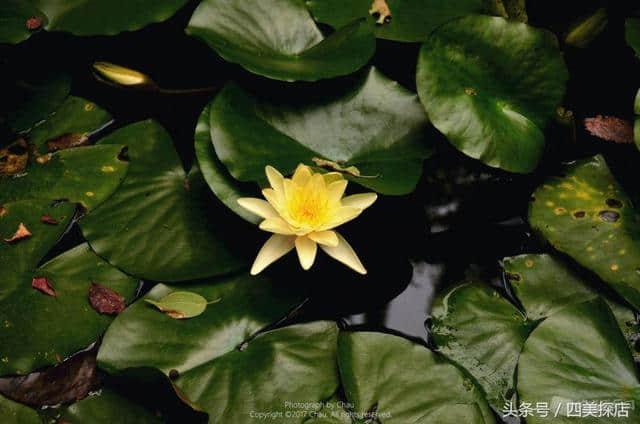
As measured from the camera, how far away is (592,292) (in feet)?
5.32

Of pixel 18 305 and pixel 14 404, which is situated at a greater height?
pixel 18 305

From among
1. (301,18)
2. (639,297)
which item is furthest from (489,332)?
(301,18)

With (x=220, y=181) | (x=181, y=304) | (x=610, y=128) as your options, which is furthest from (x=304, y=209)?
(x=610, y=128)

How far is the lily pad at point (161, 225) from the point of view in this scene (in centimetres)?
163

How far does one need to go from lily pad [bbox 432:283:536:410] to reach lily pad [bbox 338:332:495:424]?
0.17 ft

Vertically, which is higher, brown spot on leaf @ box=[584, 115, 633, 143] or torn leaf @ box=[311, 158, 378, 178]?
torn leaf @ box=[311, 158, 378, 178]

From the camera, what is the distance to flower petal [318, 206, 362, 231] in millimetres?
1483

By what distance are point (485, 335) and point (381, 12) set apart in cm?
122

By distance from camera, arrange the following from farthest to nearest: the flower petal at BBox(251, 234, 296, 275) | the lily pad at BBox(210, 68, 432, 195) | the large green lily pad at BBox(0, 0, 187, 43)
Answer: the large green lily pad at BBox(0, 0, 187, 43)
the lily pad at BBox(210, 68, 432, 195)
the flower petal at BBox(251, 234, 296, 275)

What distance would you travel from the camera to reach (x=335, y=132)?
1728 millimetres

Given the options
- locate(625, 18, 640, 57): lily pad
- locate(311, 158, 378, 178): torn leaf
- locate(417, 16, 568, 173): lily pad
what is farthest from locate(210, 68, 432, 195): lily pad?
locate(625, 18, 640, 57): lily pad

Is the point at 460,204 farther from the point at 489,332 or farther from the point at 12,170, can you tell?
the point at 12,170

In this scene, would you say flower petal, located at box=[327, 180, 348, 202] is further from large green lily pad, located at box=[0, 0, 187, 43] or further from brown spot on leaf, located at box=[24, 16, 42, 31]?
brown spot on leaf, located at box=[24, 16, 42, 31]

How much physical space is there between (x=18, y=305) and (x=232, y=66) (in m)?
1.15
